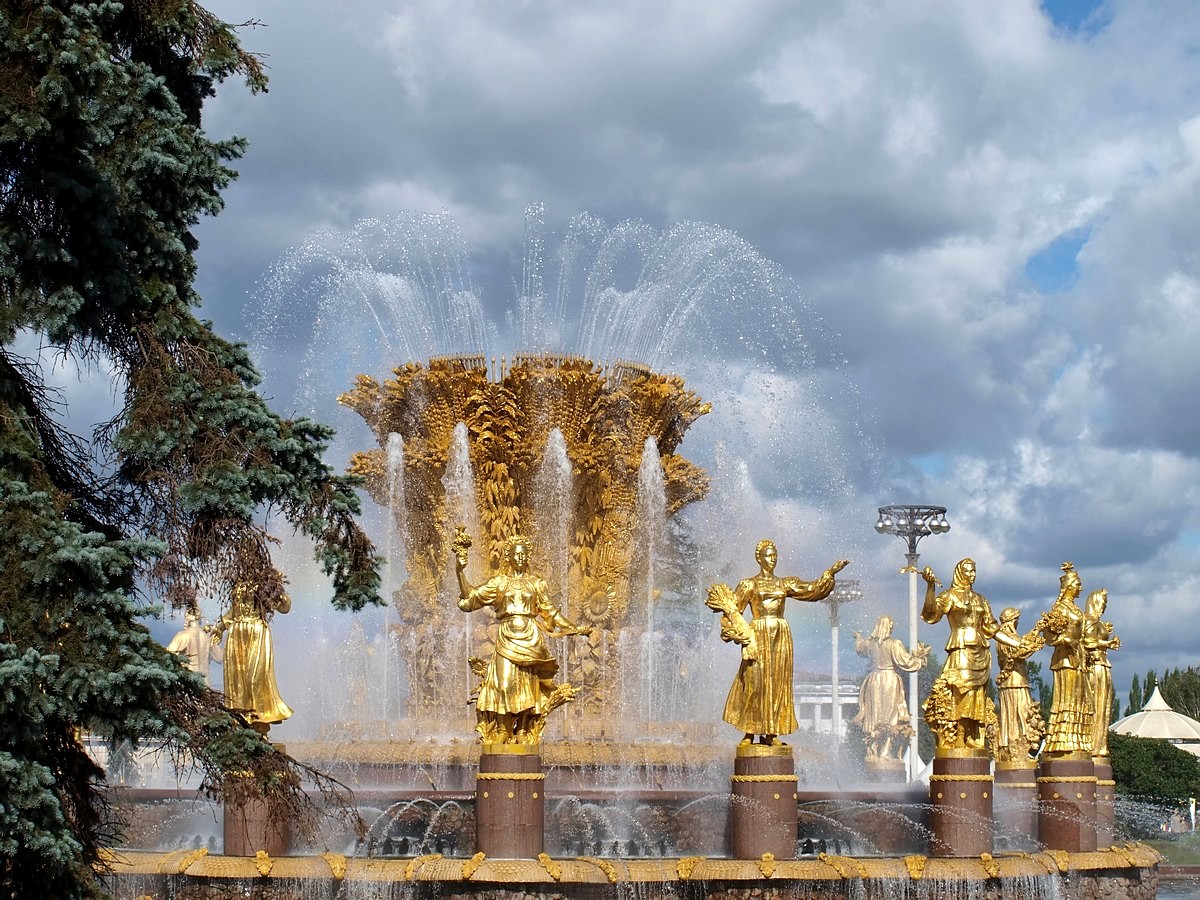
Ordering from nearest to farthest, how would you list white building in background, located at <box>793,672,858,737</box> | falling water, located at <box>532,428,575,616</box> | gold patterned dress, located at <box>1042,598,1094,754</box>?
gold patterned dress, located at <box>1042,598,1094,754</box> < falling water, located at <box>532,428,575,616</box> < white building in background, located at <box>793,672,858,737</box>

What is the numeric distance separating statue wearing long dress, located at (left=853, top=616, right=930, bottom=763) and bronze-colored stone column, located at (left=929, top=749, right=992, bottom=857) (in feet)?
43.7

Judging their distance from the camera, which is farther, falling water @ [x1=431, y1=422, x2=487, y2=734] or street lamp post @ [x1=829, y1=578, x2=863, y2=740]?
street lamp post @ [x1=829, y1=578, x2=863, y2=740]

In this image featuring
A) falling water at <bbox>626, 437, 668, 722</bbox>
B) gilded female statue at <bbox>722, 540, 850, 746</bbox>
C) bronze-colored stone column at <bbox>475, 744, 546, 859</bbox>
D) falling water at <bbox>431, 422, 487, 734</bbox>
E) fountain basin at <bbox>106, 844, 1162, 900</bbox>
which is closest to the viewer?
fountain basin at <bbox>106, 844, 1162, 900</bbox>

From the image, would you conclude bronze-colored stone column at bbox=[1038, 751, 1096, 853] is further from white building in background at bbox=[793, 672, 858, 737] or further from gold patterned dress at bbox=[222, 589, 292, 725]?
white building in background at bbox=[793, 672, 858, 737]

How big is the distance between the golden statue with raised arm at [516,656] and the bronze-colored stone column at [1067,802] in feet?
19.0

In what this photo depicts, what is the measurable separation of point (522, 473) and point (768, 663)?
4705 millimetres

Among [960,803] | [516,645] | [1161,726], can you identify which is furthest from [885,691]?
[1161,726]

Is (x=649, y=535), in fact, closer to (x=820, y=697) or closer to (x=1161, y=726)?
(x=820, y=697)

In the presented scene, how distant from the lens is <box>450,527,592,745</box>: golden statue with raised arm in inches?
500

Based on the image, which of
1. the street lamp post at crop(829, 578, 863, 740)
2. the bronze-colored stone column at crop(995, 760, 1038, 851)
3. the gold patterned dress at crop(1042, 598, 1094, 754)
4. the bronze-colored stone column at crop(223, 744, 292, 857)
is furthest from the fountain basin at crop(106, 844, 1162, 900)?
the street lamp post at crop(829, 578, 863, 740)

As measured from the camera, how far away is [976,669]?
49.4 feet

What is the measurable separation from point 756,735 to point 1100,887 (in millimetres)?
4025

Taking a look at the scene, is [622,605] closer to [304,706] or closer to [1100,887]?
[304,706]

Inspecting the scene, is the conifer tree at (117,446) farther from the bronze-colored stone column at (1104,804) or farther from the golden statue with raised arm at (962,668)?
the bronze-colored stone column at (1104,804)
